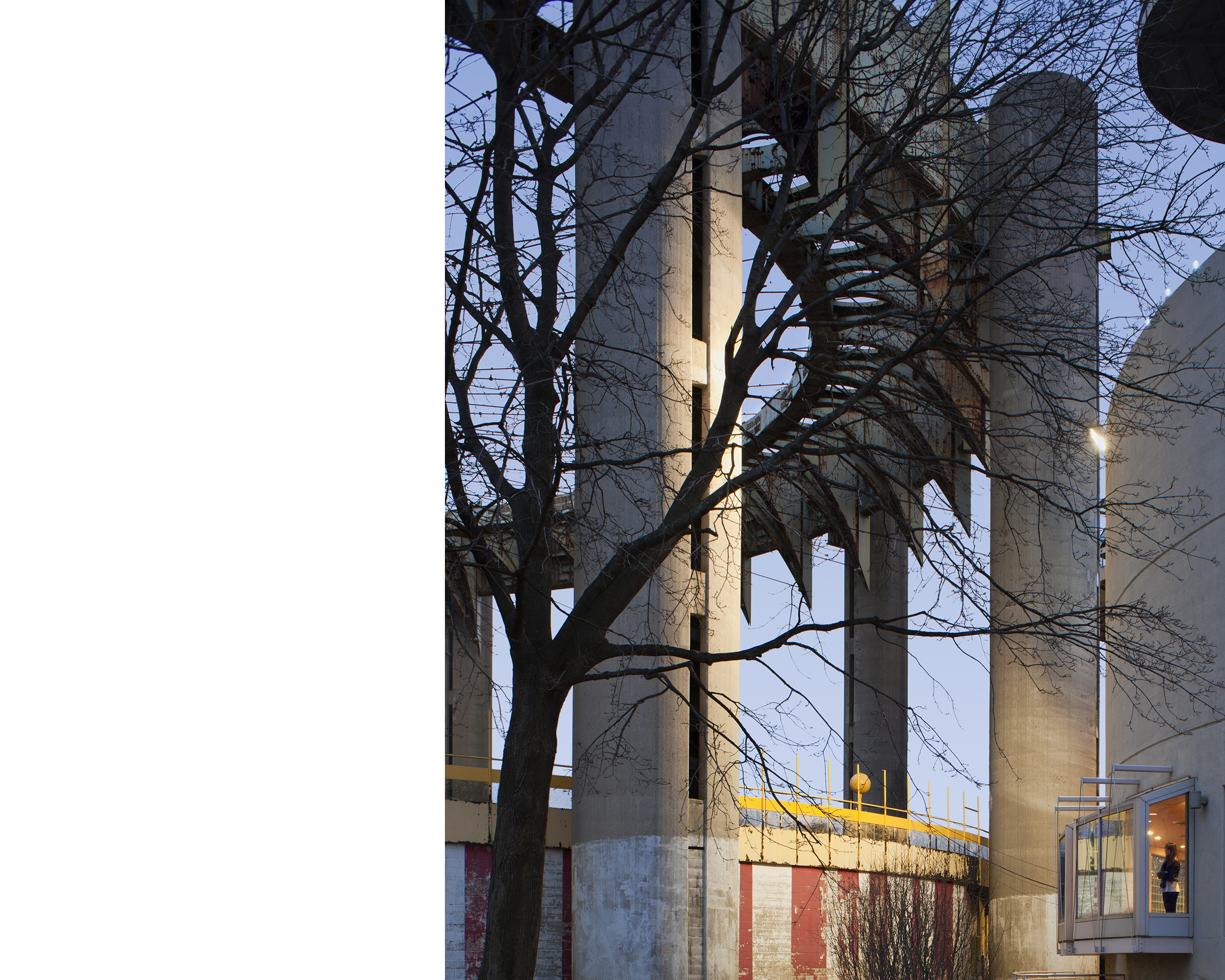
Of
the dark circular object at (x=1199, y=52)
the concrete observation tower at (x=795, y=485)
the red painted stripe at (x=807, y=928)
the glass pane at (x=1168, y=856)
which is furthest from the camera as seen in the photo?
the red painted stripe at (x=807, y=928)

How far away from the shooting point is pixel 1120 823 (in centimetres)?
2044

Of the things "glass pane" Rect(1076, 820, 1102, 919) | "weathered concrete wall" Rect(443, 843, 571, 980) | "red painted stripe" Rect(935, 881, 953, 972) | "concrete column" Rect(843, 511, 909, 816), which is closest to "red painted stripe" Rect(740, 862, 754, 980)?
"red painted stripe" Rect(935, 881, 953, 972)

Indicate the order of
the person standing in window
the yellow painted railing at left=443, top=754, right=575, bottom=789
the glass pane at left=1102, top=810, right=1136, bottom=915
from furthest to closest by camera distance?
the yellow painted railing at left=443, top=754, right=575, bottom=789 < the glass pane at left=1102, top=810, right=1136, bottom=915 < the person standing in window

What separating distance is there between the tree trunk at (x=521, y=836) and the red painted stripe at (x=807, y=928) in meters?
20.1

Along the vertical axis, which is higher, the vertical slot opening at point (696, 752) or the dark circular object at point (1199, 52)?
the dark circular object at point (1199, 52)

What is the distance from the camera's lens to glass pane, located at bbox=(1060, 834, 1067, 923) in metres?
24.1

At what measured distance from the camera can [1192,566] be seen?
1745 centimetres

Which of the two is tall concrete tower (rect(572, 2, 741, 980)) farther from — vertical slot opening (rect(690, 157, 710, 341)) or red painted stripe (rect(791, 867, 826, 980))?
red painted stripe (rect(791, 867, 826, 980))

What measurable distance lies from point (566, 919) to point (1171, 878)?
10.7 metres

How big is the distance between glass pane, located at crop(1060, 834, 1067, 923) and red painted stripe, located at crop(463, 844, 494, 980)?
1083 cm

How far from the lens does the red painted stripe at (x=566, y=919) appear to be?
2341 centimetres

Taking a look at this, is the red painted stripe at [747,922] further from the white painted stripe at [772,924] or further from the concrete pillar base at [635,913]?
the concrete pillar base at [635,913]
